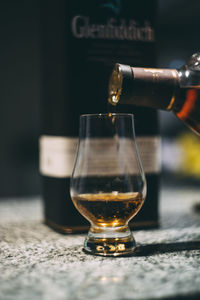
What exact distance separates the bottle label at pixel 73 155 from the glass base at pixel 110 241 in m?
0.08

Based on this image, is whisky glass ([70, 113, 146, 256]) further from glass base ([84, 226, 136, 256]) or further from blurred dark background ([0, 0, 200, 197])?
blurred dark background ([0, 0, 200, 197])

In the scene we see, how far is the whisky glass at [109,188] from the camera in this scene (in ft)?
1.93

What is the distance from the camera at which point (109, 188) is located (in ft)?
1.97

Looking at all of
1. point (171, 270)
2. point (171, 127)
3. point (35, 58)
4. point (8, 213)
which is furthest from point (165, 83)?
point (171, 127)

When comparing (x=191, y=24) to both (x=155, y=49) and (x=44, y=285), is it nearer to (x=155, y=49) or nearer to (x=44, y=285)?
(x=155, y=49)

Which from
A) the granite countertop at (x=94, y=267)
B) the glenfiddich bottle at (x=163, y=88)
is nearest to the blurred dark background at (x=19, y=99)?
the granite countertop at (x=94, y=267)

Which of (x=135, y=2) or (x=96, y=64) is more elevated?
(x=135, y=2)

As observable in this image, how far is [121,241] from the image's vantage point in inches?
23.4

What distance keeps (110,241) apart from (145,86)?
23 cm

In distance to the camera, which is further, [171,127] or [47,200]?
[171,127]

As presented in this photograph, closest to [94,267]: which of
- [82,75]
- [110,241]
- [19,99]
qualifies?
[110,241]

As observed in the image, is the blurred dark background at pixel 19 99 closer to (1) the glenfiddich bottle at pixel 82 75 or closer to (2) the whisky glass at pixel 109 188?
(1) the glenfiddich bottle at pixel 82 75

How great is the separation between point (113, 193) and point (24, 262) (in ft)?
0.50

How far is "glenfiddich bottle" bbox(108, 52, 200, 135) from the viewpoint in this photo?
2.06 ft
